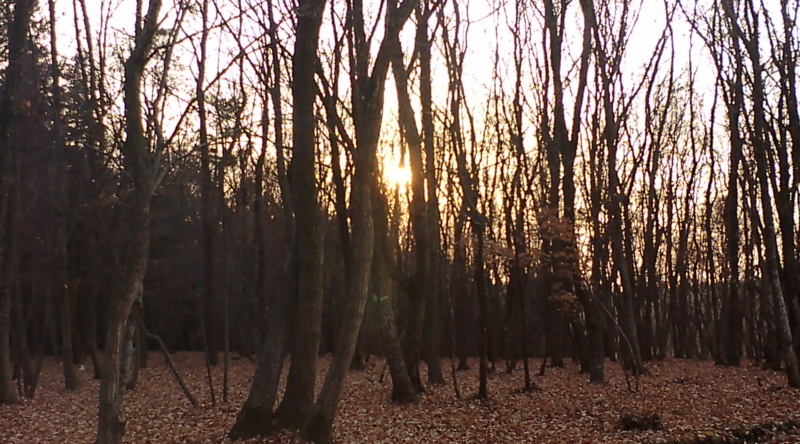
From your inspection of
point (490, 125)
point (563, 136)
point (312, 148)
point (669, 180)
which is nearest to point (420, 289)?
point (312, 148)

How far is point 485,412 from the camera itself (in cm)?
1356

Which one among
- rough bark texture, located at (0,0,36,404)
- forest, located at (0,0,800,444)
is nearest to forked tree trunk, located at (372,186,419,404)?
forest, located at (0,0,800,444)

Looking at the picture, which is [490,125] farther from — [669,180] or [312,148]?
[312,148]

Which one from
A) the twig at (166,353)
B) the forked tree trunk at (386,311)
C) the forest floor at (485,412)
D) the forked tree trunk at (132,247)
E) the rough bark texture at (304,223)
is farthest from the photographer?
the forked tree trunk at (386,311)

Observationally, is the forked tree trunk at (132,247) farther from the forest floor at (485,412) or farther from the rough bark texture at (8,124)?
the rough bark texture at (8,124)

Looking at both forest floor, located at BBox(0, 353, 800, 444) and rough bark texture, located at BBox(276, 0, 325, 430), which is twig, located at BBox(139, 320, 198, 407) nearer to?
forest floor, located at BBox(0, 353, 800, 444)

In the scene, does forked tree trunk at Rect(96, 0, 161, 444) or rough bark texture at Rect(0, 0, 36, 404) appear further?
rough bark texture at Rect(0, 0, 36, 404)

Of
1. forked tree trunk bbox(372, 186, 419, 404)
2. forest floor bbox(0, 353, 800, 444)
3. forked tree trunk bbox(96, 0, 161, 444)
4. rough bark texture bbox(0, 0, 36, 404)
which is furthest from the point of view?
forked tree trunk bbox(372, 186, 419, 404)

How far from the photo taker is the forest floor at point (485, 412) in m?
11.3

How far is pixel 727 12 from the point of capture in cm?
1570

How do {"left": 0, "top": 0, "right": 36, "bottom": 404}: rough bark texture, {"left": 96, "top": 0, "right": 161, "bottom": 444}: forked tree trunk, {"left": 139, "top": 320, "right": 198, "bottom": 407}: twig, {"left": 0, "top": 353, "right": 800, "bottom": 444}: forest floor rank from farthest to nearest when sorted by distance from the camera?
{"left": 0, "top": 0, "right": 36, "bottom": 404}: rough bark texture < {"left": 139, "top": 320, "right": 198, "bottom": 407}: twig < {"left": 0, "top": 353, "right": 800, "bottom": 444}: forest floor < {"left": 96, "top": 0, "right": 161, "bottom": 444}: forked tree trunk

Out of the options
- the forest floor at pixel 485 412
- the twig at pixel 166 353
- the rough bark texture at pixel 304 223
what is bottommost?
the forest floor at pixel 485 412

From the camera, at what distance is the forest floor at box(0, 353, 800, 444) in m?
11.3

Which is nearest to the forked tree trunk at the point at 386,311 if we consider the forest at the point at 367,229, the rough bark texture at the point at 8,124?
the forest at the point at 367,229
